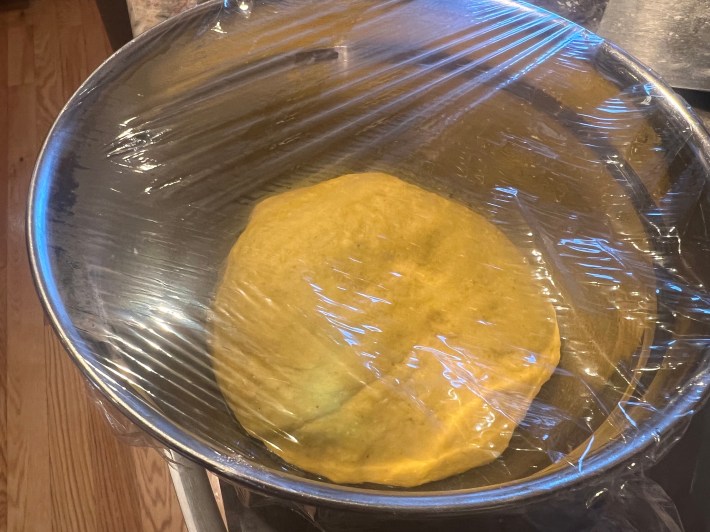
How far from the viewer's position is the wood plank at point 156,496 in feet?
3.89

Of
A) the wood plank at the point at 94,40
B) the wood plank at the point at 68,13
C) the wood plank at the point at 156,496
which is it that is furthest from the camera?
the wood plank at the point at 68,13

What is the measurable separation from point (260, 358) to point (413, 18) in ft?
1.58

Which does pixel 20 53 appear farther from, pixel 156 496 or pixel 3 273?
pixel 156 496

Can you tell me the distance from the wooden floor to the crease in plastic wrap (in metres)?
0.51

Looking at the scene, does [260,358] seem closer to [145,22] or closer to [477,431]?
[477,431]

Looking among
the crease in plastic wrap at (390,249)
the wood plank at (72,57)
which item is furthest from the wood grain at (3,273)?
the crease in plastic wrap at (390,249)

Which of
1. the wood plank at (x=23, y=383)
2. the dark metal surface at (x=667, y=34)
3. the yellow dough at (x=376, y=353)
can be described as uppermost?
the dark metal surface at (x=667, y=34)

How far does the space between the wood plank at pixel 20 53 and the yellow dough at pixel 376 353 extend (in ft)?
5.16

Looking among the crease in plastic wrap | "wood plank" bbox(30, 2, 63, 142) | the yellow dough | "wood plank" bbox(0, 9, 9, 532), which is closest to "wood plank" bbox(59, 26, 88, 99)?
"wood plank" bbox(30, 2, 63, 142)

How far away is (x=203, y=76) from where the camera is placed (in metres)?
0.71

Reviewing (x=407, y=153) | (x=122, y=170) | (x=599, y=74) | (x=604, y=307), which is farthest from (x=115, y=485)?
(x=599, y=74)

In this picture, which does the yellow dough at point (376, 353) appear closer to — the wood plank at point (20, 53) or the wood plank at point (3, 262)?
the wood plank at point (3, 262)

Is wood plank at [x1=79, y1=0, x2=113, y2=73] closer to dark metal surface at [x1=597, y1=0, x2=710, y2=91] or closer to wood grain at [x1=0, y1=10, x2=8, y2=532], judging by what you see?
wood grain at [x1=0, y1=10, x2=8, y2=532]

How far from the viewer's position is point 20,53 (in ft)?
6.15
